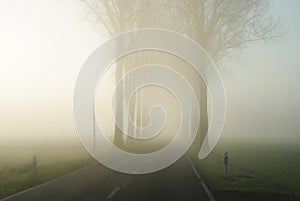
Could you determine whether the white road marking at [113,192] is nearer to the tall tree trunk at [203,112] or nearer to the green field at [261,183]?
the green field at [261,183]

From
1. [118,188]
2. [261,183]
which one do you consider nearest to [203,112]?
[261,183]

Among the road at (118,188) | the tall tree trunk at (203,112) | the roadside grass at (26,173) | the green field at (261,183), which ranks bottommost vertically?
the green field at (261,183)

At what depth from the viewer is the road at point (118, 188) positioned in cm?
1552

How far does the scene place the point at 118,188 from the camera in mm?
18047

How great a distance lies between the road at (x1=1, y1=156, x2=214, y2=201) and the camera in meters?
15.5

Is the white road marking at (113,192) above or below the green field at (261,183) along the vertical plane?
above

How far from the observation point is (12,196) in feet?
52.7

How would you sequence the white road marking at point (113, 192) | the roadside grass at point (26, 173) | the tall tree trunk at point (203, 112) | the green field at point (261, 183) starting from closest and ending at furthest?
1. the white road marking at point (113, 192)
2. the green field at point (261, 183)
3. the roadside grass at point (26, 173)
4. the tall tree trunk at point (203, 112)

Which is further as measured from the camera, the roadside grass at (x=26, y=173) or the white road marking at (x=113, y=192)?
the roadside grass at (x=26, y=173)

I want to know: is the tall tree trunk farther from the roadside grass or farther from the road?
the road

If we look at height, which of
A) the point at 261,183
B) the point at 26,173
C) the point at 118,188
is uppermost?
the point at 26,173

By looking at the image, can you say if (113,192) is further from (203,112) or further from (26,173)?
(203,112)

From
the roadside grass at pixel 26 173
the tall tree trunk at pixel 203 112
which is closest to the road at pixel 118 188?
the roadside grass at pixel 26 173

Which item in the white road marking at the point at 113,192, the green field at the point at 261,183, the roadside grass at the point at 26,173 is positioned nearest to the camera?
the white road marking at the point at 113,192
